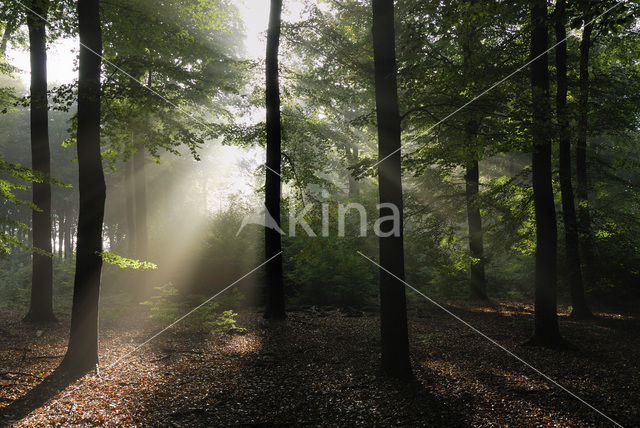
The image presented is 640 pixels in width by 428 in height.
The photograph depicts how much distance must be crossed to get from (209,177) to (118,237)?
30.4 feet


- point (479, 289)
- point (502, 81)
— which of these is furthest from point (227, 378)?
point (479, 289)

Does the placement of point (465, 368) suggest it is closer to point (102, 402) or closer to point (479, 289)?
point (102, 402)

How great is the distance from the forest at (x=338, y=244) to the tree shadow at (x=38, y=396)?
44 mm

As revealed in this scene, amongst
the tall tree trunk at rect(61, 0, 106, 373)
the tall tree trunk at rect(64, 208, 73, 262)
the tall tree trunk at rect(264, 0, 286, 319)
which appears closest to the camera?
the tall tree trunk at rect(61, 0, 106, 373)

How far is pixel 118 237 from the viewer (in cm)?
3212

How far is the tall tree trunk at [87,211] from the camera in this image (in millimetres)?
6355

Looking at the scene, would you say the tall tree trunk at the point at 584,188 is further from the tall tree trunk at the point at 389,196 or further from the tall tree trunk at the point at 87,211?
the tall tree trunk at the point at 87,211

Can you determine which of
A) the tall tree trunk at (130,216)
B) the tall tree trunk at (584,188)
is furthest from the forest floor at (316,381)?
the tall tree trunk at (130,216)

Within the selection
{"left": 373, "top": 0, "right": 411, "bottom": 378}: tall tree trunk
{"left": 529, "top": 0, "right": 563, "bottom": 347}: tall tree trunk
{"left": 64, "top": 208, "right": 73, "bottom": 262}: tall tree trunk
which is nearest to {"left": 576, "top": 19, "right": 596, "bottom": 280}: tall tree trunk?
{"left": 529, "top": 0, "right": 563, "bottom": 347}: tall tree trunk

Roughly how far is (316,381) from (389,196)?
325 centimetres

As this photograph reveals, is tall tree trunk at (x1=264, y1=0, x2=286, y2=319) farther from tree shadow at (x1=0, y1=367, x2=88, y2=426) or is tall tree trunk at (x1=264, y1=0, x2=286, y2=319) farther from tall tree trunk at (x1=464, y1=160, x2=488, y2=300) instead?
tall tree trunk at (x1=464, y1=160, x2=488, y2=300)

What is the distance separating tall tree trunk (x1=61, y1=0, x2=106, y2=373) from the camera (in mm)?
6355

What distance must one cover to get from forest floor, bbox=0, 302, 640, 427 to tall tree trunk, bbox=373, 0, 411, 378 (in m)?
A: 0.49

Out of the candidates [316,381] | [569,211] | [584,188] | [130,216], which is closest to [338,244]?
[569,211]
